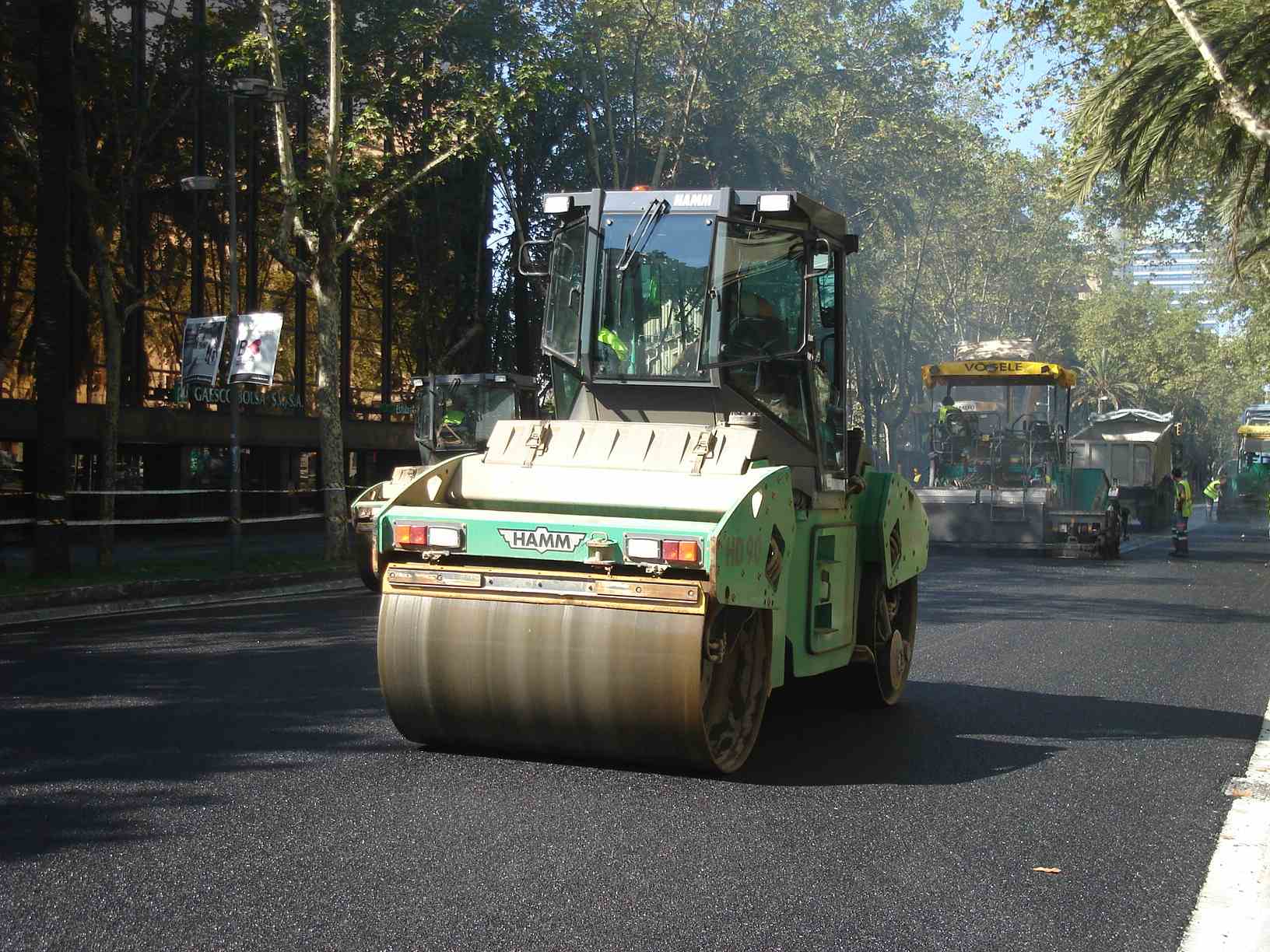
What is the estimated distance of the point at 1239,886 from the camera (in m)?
5.73

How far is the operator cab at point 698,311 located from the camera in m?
8.50

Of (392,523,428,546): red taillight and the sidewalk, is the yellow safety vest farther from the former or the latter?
(392,523,428,546): red taillight

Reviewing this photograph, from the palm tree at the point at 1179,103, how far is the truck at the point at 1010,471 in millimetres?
9209

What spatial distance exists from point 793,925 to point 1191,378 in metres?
79.5

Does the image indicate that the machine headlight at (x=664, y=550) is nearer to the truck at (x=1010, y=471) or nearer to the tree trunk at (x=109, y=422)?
the tree trunk at (x=109, y=422)

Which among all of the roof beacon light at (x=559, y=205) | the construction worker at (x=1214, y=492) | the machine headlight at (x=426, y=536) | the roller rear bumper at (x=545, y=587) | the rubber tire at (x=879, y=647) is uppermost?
the roof beacon light at (x=559, y=205)

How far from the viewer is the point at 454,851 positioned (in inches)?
227

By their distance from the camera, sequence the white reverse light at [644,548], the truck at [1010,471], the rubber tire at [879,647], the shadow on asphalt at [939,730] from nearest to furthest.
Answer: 1. the white reverse light at [644,548]
2. the shadow on asphalt at [939,730]
3. the rubber tire at [879,647]
4. the truck at [1010,471]

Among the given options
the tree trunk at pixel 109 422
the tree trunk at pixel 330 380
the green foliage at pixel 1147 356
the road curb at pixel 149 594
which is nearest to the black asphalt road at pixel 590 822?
the road curb at pixel 149 594

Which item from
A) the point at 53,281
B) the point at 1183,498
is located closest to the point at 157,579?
the point at 53,281

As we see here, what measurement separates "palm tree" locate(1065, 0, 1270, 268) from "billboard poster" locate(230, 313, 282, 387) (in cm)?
1074

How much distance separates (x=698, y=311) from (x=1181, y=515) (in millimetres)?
23664

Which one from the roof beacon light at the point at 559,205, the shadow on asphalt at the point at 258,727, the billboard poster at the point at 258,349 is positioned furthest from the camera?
the billboard poster at the point at 258,349

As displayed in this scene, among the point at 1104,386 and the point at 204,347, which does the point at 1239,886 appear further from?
the point at 1104,386
